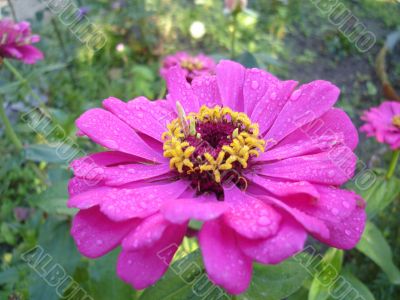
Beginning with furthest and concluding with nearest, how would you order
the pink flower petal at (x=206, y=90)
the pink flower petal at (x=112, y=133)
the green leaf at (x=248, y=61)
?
1. the green leaf at (x=248, y=61)
2. the pink flower petal at (x=206, y=90)
3. the pink flower petal at (x=112, y=133)

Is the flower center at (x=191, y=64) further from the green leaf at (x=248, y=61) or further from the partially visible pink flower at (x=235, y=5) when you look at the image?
the green leaf at (x=248, y=61)

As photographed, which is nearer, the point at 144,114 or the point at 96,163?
the point at 96,163

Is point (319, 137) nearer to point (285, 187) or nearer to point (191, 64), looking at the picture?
point (285, 187)

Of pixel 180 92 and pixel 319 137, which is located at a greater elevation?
pixel 319 137

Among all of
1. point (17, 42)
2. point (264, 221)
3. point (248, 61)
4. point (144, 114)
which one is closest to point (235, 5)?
point (248, 61)

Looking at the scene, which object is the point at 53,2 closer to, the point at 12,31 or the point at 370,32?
the point at 12,31

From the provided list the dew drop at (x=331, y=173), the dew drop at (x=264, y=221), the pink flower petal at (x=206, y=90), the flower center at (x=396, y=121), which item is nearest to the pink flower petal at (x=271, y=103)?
the pink flower petal at (x=206, y=90)

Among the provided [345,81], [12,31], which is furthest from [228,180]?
[345,81]
